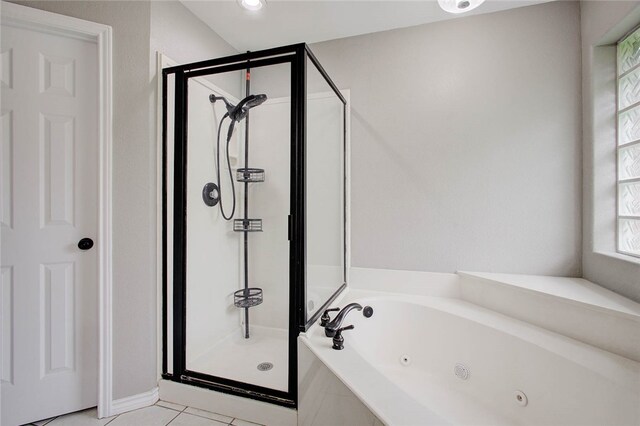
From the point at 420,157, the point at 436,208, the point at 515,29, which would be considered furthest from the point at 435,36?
the point at 436,208

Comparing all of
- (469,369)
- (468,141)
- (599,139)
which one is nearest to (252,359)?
(469,369)

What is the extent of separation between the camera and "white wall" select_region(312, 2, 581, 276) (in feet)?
5.69

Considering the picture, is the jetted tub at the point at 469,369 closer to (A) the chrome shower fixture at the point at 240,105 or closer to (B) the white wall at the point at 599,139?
(B) the white wall at the point at 599,139

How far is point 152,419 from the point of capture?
145cm

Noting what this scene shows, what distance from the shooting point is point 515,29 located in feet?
5.93

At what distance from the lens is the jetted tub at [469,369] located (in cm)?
98

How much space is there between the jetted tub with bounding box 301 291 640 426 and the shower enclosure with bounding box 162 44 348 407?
0.40m

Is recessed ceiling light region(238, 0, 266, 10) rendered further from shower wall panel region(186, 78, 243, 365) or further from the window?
the window

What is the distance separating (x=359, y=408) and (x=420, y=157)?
5.33 feet

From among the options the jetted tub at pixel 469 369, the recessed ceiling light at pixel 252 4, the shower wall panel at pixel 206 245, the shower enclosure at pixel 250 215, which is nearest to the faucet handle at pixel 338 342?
the jetted tub at pixel 469 369

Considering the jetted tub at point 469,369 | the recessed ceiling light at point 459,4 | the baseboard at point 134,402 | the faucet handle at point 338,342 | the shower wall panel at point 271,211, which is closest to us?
the jetted tub at point 469,369

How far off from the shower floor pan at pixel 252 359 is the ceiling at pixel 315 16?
232cm

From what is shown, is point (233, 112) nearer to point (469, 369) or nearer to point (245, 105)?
point (245, 105)

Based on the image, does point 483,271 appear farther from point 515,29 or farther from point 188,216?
point 188,216
